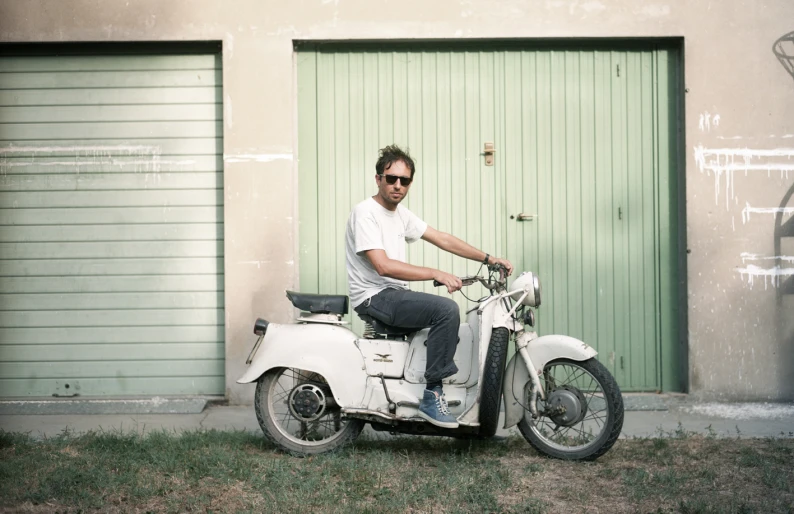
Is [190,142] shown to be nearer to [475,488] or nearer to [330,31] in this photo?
[330,31]

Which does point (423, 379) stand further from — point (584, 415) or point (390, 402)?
point (584, 415)

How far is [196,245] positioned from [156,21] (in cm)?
188

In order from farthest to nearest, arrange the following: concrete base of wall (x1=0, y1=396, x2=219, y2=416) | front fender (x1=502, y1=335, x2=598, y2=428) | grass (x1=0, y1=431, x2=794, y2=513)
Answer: concrete base of wall (x1=0, y1=396, x2=219, y2=416) < front fender (x1=502, y1=335, x2=598, y2=428) < grass (x1=0, y1=431, x2=794, y2=513)

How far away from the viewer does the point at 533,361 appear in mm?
5355

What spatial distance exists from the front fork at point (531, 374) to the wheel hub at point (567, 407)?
7 centimetres

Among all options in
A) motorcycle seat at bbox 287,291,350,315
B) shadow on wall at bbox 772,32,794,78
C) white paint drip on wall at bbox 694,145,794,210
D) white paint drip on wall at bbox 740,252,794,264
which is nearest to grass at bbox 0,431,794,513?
motorcycle seat at bbox 287,291,350,315

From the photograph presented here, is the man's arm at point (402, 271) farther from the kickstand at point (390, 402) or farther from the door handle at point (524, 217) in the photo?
the door handle at point (524, 217)

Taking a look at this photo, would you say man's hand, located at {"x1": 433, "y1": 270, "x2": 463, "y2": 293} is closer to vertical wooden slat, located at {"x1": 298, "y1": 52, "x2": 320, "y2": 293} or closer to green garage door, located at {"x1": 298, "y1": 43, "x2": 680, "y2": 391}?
green garage door, located at {"x1": 298, "y1": 43, "x2": 680, "y2": 391}

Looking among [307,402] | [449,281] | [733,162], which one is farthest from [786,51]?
[307,402]

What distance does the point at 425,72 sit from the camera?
7.44m

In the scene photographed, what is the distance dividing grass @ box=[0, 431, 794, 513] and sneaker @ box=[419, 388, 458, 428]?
0.82 ft

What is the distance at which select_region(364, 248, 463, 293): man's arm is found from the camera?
510 centimetres

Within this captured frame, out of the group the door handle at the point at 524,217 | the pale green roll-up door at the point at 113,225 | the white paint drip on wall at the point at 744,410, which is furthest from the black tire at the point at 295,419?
the white paint drip on wall at the point at 744,410

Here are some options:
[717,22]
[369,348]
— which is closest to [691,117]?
[717,22]
